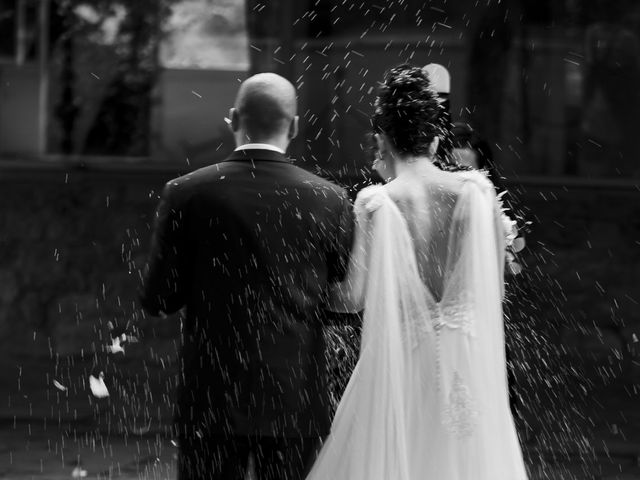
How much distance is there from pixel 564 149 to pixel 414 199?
19.6ft

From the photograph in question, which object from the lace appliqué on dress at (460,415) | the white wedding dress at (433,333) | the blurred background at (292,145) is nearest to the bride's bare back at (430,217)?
the white wedding dress at (433,333)

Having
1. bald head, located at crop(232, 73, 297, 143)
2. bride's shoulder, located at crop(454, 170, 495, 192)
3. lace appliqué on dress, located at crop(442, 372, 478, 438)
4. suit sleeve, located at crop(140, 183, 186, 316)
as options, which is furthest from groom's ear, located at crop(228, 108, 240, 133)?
lace appliqué on dress, located at crop(442, 372, 478, 438)

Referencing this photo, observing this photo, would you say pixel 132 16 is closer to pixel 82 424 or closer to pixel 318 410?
pixel 82 424

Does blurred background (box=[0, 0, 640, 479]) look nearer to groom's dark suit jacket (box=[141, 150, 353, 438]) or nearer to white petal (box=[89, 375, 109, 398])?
white petal (box=[89, 375, 109, 398])

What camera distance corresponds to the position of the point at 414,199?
162 inches

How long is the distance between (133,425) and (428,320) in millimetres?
4218

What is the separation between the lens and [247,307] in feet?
11.5

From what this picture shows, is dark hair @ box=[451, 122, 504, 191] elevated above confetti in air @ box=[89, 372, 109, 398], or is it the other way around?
dark hair @ box=[451, 122, 504, 191]

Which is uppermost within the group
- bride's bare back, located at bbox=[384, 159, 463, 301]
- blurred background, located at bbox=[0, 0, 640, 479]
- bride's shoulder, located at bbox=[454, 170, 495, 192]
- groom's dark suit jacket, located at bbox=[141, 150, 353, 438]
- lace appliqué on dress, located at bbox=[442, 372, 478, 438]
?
blurred background, located at bbox=[0, 0, 640, 479]

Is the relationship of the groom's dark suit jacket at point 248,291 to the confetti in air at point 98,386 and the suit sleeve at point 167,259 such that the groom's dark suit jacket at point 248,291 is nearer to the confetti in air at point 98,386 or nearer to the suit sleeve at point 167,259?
the suit sleeve at point 167,259

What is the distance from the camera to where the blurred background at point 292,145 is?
31.9 feet

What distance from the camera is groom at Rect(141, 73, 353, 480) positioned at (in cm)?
351

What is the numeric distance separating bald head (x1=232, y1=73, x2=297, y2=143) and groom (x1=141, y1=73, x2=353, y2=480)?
11 cm

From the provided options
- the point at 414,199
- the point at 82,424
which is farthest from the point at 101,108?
the point at 414,199
